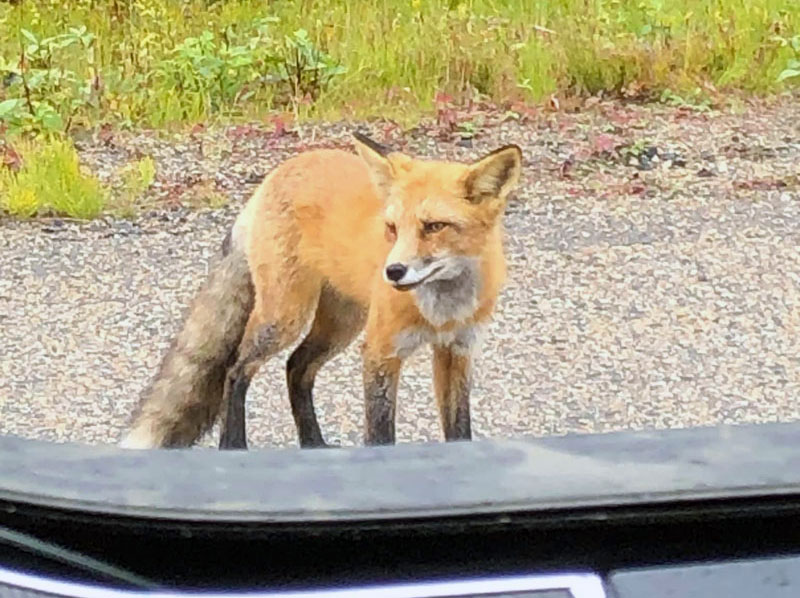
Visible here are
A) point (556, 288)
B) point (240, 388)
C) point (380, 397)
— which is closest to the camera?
point (380, 397)

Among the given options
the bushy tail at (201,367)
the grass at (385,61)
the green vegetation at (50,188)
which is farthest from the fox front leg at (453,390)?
the grass at (385,61)

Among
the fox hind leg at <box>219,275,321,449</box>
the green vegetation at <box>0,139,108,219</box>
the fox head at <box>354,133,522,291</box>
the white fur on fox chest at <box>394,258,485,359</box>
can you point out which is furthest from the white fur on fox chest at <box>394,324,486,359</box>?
the green vegetation at <box>0,139,108,219</box>

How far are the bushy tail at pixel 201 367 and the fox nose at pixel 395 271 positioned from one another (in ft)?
1.74

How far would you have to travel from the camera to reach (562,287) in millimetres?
4004

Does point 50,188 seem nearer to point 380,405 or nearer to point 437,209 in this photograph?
point 380,405

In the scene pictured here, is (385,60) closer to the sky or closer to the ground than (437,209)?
closer to the ground

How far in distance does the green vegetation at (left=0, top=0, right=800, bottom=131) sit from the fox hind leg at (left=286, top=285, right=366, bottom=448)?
2.50 m

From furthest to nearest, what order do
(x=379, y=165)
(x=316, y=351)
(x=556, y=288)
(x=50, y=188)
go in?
(x=50, y=188) → (x=556, y=288) → (x=316, y=351) → (x=379, y=165)

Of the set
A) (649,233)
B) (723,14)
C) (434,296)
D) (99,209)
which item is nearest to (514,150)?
(434,296)

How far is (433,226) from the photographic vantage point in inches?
97.6

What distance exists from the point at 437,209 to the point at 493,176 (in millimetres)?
123

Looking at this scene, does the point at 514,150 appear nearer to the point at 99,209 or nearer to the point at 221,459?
the point at 221,459

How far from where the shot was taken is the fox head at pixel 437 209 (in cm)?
245

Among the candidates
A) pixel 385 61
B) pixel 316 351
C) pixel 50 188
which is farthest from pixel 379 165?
pixel 385 61
